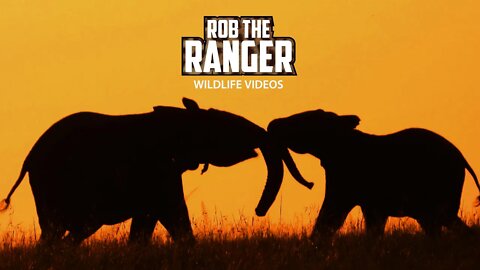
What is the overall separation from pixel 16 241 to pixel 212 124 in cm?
290

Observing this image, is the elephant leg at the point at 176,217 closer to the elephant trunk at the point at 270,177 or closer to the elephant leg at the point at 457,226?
the elephant trunk at the point at 270,177

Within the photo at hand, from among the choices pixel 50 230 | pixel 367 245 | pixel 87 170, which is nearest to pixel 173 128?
pixel 87 170

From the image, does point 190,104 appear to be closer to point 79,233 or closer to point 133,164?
point 133,164

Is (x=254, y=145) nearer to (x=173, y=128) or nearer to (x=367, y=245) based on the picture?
(x=173, y=128)

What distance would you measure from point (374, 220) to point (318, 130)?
1.40m

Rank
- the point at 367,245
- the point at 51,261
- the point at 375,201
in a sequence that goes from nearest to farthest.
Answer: the point at 51,261 → the point at 367,245 → the point at 375,201

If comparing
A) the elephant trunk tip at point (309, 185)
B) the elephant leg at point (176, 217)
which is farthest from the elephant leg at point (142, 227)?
the elephant trunk tip at point (309, 185)

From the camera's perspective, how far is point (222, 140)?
1212 cm

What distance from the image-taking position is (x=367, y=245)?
10.2 metres

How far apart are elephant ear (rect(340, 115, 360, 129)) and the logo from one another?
2.90 feet

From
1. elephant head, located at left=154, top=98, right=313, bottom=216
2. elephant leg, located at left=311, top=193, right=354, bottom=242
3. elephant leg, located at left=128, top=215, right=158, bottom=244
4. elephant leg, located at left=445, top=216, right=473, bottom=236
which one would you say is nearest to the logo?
elephant head, located at left=154, top=98, right=313, bottom=216

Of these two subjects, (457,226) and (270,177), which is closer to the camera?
(270,177)

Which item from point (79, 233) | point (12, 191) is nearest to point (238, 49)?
point (79, 233)

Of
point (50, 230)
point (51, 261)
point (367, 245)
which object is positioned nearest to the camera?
point (51, 261)
